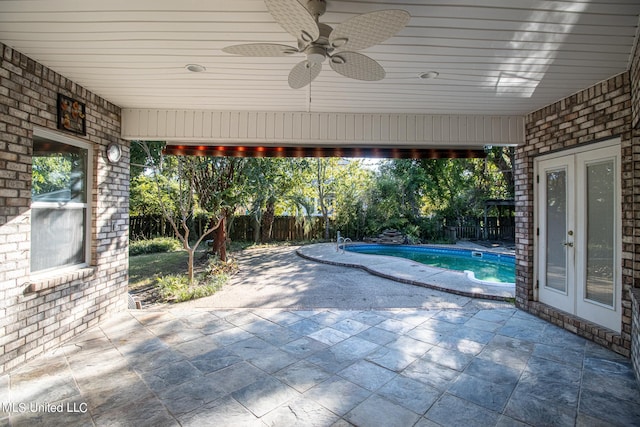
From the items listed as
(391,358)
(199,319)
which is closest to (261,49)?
(391,358)

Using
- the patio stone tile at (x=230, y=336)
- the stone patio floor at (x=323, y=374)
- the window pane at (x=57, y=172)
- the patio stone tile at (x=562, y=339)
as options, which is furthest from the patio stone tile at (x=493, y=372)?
the window pane at (x=57, y=172)

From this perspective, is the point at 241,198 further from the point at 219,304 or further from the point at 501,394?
the point at 501,394

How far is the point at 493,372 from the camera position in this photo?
2512 millimetres

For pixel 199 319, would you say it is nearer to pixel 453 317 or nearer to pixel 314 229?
pixel 453 317

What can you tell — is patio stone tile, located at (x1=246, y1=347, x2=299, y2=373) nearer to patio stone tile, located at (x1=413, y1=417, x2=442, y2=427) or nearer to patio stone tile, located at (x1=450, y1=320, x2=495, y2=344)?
patio stone tile, located at (x1=413, y1=417, x2=442, y2=427)

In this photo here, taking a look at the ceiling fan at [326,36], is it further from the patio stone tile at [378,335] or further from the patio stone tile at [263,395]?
the patio stone tile at [378,335]

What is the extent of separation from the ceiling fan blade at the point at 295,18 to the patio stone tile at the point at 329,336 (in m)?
2.68

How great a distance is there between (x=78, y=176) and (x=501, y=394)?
4.46 meters

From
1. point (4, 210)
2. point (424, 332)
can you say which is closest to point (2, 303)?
point (4, 210)

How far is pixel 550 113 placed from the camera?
3.66 m

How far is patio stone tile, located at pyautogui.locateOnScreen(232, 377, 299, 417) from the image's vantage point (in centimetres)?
206

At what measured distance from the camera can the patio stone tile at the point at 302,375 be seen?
2336 mm

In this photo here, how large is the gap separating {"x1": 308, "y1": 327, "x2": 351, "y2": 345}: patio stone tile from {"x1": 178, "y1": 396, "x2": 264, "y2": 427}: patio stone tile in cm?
122

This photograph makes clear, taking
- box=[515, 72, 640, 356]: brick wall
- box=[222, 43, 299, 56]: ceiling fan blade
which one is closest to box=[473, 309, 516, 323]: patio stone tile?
box=[515, 72, 640, 356]: brick wall
